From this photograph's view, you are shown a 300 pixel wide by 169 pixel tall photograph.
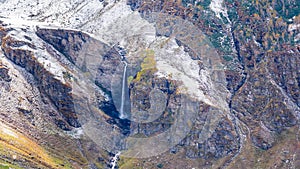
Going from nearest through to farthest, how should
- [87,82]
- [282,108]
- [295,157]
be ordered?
[295,157] < [282,108] < [87,82]

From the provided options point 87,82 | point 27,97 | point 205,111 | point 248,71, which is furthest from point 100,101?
point 248,71

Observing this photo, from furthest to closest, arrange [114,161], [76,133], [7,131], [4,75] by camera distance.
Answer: [4,75]
[76,133]
[114,161]
[7,131]

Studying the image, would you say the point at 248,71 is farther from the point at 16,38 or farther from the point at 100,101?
the point at 16,38

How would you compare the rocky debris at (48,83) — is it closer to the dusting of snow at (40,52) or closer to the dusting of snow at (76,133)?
the dusting of snow at (40,52)

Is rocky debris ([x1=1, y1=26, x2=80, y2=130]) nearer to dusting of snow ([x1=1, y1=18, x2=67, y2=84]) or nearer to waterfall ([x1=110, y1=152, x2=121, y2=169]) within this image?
dusting of snow ([x1=1, y1=18, x2=67, y2=84])

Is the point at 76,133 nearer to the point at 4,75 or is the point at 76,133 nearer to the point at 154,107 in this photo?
the point at 154,107

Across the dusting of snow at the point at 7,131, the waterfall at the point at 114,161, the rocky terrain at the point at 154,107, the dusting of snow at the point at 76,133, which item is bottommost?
the waterfall at the point at 114,161

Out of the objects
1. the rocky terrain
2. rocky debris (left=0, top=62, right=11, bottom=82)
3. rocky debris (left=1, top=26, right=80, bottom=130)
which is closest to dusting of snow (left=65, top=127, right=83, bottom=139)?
the rocky terrain

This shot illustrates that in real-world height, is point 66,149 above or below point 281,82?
below

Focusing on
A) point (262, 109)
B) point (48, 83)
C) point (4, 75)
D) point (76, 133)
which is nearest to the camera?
point (76, 133)

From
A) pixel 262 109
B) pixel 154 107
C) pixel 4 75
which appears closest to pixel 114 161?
pixel 154 107

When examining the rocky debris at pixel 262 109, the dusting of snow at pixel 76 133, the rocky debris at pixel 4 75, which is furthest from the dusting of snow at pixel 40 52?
the rocky debris at pixel 262 109
